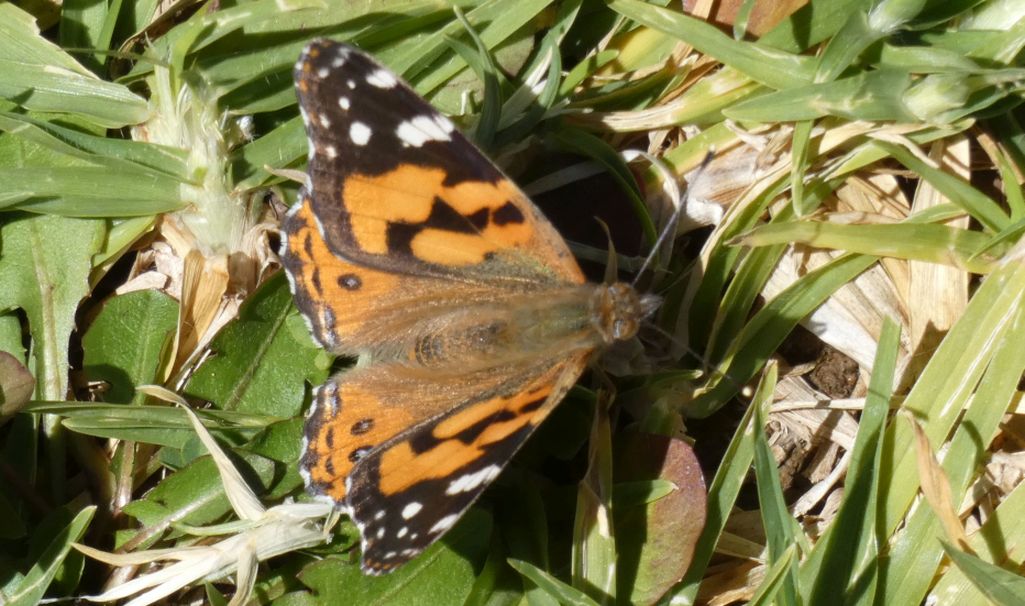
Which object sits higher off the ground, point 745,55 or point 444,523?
point 745,55

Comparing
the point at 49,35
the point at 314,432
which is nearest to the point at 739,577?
the point at 314,432

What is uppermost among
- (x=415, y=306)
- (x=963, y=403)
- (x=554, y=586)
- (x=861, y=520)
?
(x=415, y=306)

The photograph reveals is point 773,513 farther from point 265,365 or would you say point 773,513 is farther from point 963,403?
point 265,365

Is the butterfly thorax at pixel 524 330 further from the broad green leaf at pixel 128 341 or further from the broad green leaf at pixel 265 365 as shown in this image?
the broad green leaf at pixel 128 341

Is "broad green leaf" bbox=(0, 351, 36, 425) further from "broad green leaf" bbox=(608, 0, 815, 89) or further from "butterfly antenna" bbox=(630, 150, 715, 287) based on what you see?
"broad green leaf" bbox=(608, 0, 815, 89)

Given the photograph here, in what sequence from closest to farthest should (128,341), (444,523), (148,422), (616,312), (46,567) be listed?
(444,523)
(616,312)
(46,567)
(148,422)
(128,341)

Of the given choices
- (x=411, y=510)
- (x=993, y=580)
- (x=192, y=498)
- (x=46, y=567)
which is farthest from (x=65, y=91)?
(x=993, y=580)

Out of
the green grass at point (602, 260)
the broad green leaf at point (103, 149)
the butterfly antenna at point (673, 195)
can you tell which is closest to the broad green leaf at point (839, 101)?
the green grass at point (602, 260)
